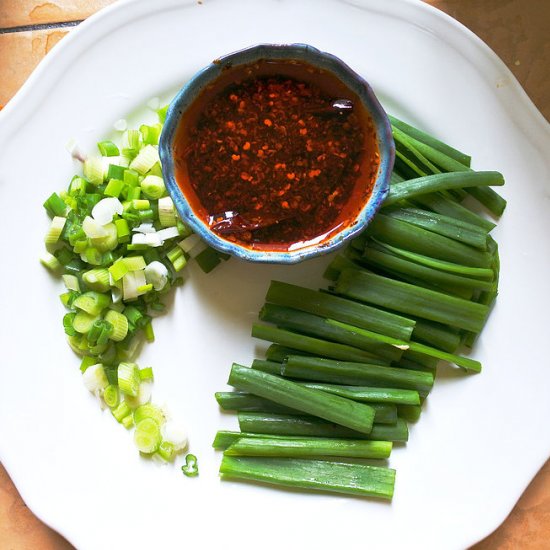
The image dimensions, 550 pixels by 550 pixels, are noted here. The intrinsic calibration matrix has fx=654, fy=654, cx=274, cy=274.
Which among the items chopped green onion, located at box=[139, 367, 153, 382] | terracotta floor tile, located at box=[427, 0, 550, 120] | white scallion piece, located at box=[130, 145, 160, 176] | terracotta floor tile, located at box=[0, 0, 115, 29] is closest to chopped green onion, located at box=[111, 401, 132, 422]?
chopped green onion, located at box=[139, 367, 153, 382]

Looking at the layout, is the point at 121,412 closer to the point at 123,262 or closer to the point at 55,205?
the point at 123,262

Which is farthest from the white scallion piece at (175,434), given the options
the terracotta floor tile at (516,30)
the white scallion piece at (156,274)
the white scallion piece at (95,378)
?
the terracotta floor tile at (516,30)

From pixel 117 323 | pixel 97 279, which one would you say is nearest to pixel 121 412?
pixel 117 323

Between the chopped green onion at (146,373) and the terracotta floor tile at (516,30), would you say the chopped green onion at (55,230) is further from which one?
the terracotta floor tile at (516,30)

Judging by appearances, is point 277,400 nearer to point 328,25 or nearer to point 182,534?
point 182,534

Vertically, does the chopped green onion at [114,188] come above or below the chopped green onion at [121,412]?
above

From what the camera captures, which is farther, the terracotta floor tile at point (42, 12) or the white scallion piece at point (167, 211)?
the terracotta floor tile at point (42, 12)
